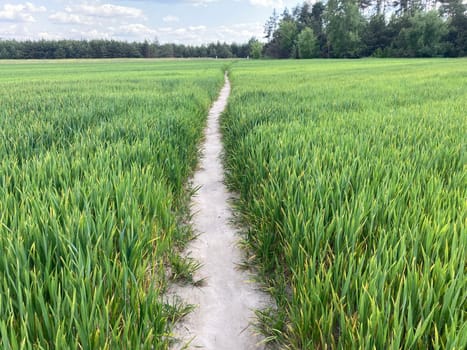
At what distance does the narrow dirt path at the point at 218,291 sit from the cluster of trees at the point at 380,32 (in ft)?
195

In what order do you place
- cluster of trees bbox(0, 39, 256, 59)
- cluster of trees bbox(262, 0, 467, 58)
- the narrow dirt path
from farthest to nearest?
cluster of trees bbox(0, 39, 256, 59)
cluster of trees bbox(262, 0, 467, 58)
the narrow dirt path

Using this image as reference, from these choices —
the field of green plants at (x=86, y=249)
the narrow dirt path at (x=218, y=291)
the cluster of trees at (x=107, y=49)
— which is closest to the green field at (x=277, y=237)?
the field of green plants at (x=86, y=249)

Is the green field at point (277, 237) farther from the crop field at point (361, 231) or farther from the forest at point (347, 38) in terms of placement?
the forest at point (347, 38)

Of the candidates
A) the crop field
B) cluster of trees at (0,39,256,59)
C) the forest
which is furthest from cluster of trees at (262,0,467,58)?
the crop field

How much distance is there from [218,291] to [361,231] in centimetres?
102

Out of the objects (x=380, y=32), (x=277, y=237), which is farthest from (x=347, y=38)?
(x=277, y=237)

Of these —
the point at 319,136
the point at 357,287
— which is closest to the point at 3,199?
the point at 357,287

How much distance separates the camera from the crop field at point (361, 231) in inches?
46.9

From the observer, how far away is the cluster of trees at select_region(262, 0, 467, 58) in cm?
4950

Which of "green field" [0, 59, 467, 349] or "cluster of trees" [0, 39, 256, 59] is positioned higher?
"cluster of trees" [0, 39, 256, 59]

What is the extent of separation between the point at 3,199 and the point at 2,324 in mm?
1192

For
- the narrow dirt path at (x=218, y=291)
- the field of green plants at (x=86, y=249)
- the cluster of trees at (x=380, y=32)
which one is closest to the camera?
the field of green plants at (x=86, y=249)

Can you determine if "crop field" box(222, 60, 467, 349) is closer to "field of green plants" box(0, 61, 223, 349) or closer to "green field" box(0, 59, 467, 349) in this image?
"green field" box(0, 59, 467, 349)

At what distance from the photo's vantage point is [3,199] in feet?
6.29
